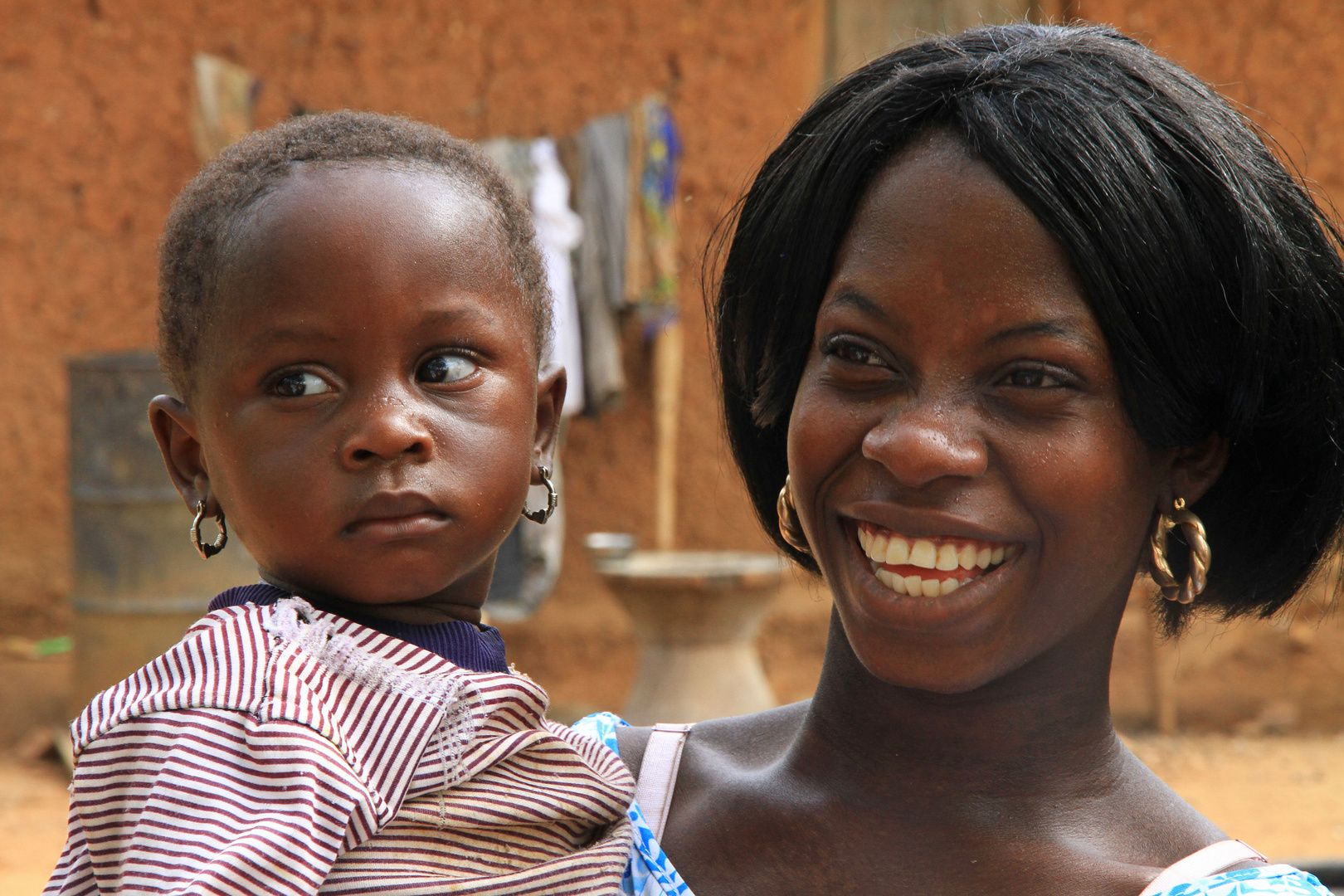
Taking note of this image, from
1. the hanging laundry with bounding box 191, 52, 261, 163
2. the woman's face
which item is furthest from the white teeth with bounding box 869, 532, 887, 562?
the hanging laundry with bounding box 191, 52, 261, 163

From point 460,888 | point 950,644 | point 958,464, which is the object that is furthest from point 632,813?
point 958,464

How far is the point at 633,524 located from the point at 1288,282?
17.5 feet

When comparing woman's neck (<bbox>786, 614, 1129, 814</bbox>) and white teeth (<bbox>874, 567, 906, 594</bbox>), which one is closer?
white teeth (<bbox>874, 567, 906, 594</bbox>)

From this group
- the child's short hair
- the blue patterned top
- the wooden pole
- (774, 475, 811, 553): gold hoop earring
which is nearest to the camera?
the blue patterned top

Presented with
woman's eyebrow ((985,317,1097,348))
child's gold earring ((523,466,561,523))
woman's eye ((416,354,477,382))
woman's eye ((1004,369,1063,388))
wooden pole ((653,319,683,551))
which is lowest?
A: wooden pole ((653,319,683,551))

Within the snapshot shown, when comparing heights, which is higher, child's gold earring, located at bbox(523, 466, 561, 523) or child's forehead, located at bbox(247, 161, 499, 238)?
child's forehead, located at bbox(247, 161, 499, 238)

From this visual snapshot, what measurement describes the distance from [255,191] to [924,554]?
847mm

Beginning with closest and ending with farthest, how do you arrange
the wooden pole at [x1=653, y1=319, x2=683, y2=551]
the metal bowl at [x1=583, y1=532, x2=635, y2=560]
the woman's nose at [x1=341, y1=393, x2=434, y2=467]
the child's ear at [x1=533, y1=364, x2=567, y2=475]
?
the woman's nose at [x1=341, y1=393, x2=434, y2=467] → the child's ear at [x1=533, y1=364, x2=567, y2=475] → the metal bowl at [x1=583, y1=532, x2=635, y2=560] → the wooden pole at [x1=653, y1=319, x2=683, y2=551]

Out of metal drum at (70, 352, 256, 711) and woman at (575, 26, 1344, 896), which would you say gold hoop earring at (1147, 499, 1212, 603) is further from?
metal drum at (70, 352, 256, 711)

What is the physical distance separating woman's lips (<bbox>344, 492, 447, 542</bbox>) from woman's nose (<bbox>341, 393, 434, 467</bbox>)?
4cm

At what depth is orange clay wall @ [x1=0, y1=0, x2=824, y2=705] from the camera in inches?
244

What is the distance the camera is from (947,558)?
1.35 meters

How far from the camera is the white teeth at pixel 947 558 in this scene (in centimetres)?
135

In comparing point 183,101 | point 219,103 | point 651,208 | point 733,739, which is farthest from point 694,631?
point 733,739
